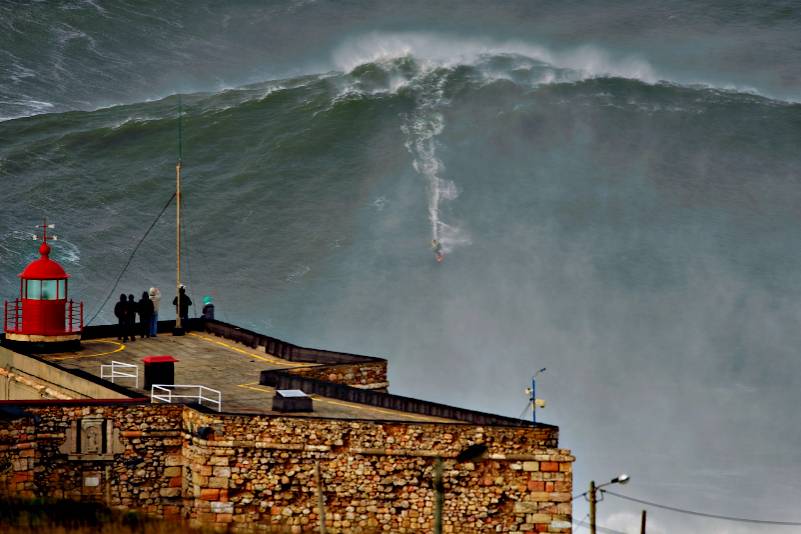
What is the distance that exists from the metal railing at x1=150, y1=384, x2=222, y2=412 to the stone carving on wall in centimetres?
156

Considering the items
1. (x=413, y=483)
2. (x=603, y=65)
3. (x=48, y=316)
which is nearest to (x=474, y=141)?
(x=603, y=65)

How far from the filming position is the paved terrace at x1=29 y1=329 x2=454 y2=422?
138 ft

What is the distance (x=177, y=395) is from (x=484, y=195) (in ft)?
157

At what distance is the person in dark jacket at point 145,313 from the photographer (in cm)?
5206

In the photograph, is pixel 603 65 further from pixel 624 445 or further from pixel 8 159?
pixel 624 445

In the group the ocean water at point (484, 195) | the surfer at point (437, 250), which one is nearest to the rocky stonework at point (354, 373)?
the ocean water at point (484, 195)

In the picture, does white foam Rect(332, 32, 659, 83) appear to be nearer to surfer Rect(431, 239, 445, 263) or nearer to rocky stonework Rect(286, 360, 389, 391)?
surfer Rect(431, 239, 445, 263)

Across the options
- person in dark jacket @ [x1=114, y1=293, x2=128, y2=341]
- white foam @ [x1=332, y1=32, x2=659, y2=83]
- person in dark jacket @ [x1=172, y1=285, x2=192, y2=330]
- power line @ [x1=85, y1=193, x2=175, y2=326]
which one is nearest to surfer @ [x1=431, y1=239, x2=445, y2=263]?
power line @ [x1=85, y1=193, x2=175, y2=326]

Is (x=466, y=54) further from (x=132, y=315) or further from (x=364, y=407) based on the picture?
(x=364, y=407)

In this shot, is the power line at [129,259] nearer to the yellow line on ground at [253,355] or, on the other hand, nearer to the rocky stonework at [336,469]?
the yellow line on ground at [253,355]

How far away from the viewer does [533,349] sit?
254 ft

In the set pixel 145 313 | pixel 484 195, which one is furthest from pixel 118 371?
pixel 484 195

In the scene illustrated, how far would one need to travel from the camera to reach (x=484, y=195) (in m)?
89.2

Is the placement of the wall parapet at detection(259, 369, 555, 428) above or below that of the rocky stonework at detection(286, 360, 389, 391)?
below
